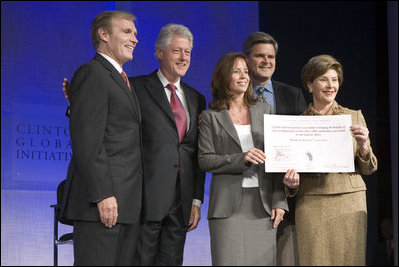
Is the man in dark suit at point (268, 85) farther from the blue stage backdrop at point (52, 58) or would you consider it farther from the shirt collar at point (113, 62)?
the blue stage backdrop at point (52, 58)

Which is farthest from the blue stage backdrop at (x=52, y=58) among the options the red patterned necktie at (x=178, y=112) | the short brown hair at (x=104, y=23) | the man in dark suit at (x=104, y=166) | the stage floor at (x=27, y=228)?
the man in dark suit at (x=104, y=166)

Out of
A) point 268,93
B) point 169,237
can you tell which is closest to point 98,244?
point 169,237

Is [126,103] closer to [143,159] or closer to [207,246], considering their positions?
[143,159]

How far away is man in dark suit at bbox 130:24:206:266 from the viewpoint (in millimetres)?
3006

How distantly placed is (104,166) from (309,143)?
1.07 meters

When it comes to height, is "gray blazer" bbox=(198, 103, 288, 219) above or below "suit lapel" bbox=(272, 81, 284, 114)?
below

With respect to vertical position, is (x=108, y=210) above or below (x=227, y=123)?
below

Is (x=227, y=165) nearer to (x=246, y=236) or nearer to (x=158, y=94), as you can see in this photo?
(x=246, y=236)

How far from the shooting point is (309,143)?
2848 mm

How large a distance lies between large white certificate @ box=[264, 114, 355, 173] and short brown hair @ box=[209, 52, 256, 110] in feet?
0.94

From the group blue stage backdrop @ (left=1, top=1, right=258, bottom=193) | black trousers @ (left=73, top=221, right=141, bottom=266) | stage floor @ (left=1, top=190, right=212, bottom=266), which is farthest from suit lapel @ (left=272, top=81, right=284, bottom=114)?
stage floor @ (left=1, top=190, right=212, bottom=266)

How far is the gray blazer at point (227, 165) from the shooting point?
2.84 metres

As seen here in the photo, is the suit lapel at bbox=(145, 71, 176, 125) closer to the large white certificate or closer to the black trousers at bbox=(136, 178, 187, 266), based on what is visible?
the black trousers at bbox=(136, 178, 187, 266)

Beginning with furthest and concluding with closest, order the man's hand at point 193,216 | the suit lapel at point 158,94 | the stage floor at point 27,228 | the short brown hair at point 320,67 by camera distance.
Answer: the stage floor at point 27,228
the man's hand at point 193,216
the suit lapel at point 158,94
the short brown hair at point 320,67
